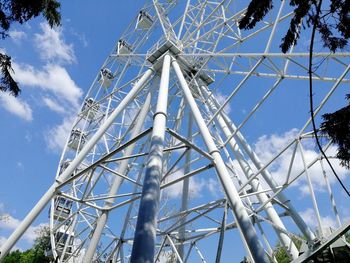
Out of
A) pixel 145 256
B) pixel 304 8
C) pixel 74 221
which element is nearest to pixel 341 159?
pixel 304 8

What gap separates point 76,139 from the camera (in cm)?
2022

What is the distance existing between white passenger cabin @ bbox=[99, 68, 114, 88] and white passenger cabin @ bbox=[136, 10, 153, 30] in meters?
3.44

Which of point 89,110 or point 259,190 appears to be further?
point 89,110

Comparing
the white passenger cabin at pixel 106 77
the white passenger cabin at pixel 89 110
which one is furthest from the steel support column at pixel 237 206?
the white passenger cabin at pixel 106 77

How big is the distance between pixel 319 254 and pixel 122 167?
640 cm

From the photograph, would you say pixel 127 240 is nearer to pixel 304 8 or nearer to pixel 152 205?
pixel 152 205

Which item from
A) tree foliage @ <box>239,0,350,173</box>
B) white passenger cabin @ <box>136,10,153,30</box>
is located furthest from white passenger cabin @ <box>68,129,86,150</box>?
tree foliage @ <box>239,0,350,173</box>

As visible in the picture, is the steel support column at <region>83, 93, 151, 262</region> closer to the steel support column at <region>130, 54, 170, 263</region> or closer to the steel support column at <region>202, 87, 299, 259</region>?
the steel support column at <region>130, 54, 170, 263</region>

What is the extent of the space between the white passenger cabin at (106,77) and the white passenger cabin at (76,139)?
3.65 meters

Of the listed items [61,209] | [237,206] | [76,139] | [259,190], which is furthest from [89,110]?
[237,206]

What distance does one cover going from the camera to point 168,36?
540 inches

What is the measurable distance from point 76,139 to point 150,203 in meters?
15.5

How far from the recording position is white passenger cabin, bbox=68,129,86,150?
65.3 feet

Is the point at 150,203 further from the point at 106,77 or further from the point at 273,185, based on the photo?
the point at 106,77
